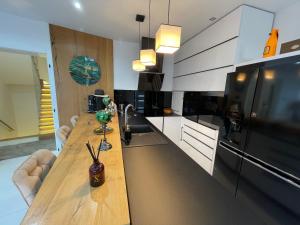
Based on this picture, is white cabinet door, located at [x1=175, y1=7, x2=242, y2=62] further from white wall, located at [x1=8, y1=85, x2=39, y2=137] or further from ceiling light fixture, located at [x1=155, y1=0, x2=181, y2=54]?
white wall, located at [x1=8, y1=85, x2=39, y2=137]

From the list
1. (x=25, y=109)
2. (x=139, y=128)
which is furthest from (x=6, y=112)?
(x=139, y=128)

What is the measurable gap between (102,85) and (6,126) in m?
2.68

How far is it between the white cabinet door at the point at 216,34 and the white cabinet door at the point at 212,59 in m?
0.09

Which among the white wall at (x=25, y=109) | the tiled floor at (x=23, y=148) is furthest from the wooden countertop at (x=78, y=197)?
the white wall at (x=25, y=109)

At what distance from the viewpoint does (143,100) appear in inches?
140

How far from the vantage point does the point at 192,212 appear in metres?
0.61

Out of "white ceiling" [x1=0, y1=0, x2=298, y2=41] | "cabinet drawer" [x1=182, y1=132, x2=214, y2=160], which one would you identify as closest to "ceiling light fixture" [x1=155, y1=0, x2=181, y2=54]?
"white ceiling" [x1=0, y1=0, x2=298, y2=41]

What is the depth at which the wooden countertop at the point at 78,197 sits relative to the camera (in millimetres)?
539

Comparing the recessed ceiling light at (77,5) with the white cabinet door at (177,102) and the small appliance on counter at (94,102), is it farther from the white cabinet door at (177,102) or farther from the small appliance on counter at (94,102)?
the white cabinet door at (177,102)

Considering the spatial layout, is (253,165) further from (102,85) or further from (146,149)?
(102,85)

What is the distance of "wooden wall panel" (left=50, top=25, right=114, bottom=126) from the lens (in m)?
2.66

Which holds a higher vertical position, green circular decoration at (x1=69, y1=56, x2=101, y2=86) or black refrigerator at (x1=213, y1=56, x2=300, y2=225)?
green circular decoration at (x1=69, y1=56, x2=101, y2=86)

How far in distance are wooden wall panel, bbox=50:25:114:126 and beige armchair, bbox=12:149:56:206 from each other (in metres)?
2.05

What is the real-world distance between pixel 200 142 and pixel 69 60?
3059 mm
